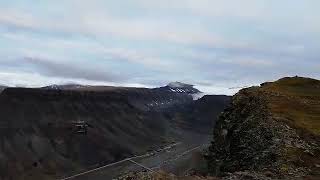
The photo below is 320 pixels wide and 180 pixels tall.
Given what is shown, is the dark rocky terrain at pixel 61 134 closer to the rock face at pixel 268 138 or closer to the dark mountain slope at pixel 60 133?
the dark mountain slope at pixel 60 133

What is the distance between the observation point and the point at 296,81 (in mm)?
72625

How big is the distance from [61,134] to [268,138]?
4791 inches

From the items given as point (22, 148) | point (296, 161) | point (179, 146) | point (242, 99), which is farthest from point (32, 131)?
point (296, 161)

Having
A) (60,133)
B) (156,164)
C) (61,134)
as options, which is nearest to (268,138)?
(156,164)

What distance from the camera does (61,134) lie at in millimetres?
153375

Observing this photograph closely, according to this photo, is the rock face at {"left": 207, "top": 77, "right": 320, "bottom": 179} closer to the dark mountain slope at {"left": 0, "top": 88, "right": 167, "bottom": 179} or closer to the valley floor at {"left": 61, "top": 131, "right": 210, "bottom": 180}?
the valley floor at {"left": 61, "top": 131, "right": 210, "bottom": 180}

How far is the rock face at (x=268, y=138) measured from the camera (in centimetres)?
3209

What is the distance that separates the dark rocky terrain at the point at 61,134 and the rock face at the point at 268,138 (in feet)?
267

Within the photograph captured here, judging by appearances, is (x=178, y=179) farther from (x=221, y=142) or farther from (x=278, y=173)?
(x=221, y=142)

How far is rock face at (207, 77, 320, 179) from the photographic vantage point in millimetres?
32094

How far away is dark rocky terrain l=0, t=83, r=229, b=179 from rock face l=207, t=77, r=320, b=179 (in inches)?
3200

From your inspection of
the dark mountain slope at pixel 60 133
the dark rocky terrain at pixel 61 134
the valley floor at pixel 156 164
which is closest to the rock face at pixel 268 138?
the valley floor at pixel 156 164

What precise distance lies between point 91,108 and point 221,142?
137 m

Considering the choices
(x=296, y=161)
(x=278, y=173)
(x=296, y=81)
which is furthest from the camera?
(x=296, y=81)
